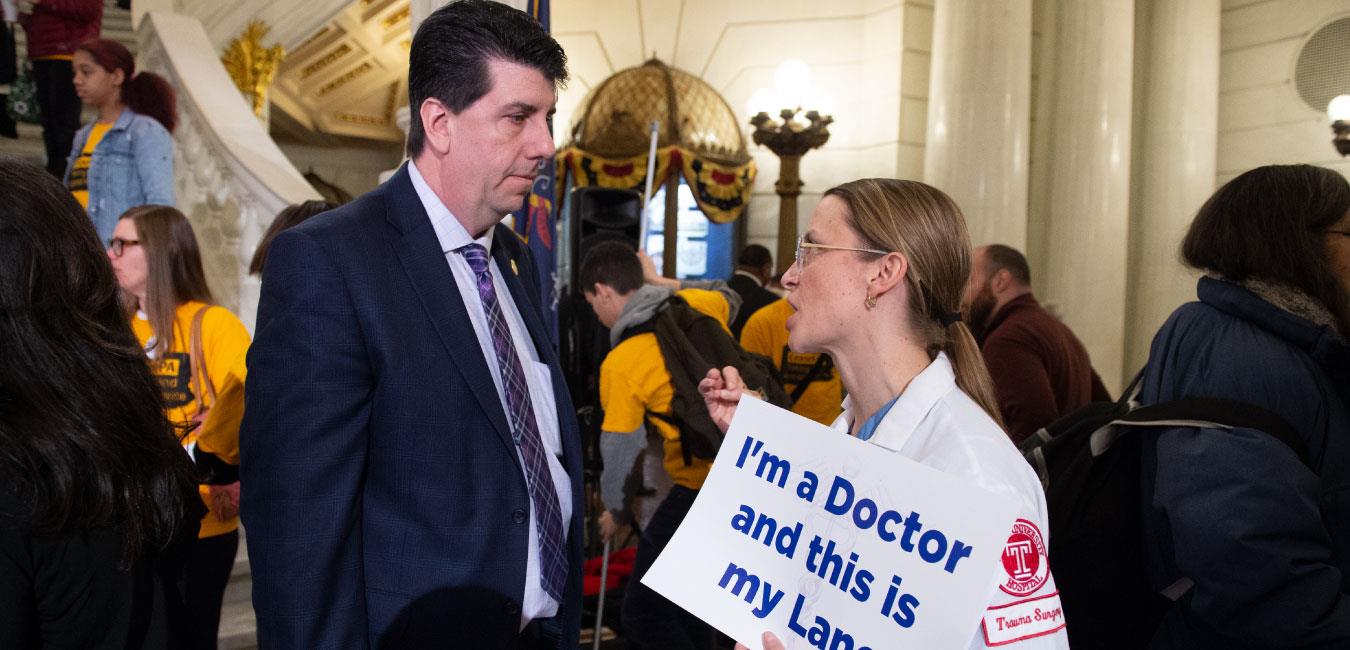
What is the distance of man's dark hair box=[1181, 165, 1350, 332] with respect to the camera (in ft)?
6.68

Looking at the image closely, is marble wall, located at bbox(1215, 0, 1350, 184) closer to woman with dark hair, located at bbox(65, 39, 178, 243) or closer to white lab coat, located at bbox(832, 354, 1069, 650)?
woman with dark hair, located at bbox(65, 39, 178, 243)

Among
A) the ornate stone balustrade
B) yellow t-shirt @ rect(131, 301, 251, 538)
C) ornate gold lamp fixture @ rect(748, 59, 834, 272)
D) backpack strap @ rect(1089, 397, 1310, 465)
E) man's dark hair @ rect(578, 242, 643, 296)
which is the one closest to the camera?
backpack strap @ rect(1089, 397, 1310, 465)

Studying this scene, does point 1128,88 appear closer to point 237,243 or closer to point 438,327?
point 237,243

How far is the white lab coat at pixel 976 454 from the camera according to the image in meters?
1.35

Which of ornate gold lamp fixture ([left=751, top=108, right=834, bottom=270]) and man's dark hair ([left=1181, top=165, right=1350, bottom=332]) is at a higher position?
ornate gold lamp fixture ([left=751, top=108, right=834, bottom=270])

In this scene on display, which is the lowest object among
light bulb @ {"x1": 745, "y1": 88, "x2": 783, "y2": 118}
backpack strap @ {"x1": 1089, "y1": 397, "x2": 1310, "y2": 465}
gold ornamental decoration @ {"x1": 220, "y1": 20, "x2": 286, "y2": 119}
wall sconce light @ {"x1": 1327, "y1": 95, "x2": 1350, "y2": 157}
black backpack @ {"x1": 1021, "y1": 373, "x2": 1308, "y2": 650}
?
black backpack @ {"x1": 1021, "y1": 373, "x2": 1308, "y2": 650}

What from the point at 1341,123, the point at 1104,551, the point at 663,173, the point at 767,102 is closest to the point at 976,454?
the point at 1104,551

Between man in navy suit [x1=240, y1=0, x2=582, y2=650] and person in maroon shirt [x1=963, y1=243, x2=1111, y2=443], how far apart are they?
253 centimetres

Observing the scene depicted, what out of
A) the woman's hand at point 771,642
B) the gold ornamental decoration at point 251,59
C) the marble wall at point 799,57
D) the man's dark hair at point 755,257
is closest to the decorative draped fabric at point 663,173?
the marble wall at point 799,57

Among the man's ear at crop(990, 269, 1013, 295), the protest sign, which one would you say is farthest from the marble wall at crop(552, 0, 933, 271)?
the protest sign

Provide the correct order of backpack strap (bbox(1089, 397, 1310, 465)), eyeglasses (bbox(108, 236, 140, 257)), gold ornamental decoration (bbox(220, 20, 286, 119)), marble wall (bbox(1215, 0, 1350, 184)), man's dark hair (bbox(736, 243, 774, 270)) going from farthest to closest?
gold ornamental decoration (bbox(220, 20, 286, 119)), marble wall (bbox(1215, 0, 1350, 184)), man's dark hair (bbox(736, 243, 774, 270)), eyeglasses (bbox(108, 236, 140, 257)), backpack strap (bbox(1089, 397, 1310, 465))

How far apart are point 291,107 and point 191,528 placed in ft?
38.0

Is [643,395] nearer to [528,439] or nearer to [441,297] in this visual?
[528,439]

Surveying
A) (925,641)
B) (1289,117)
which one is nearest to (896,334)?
(925,641)
